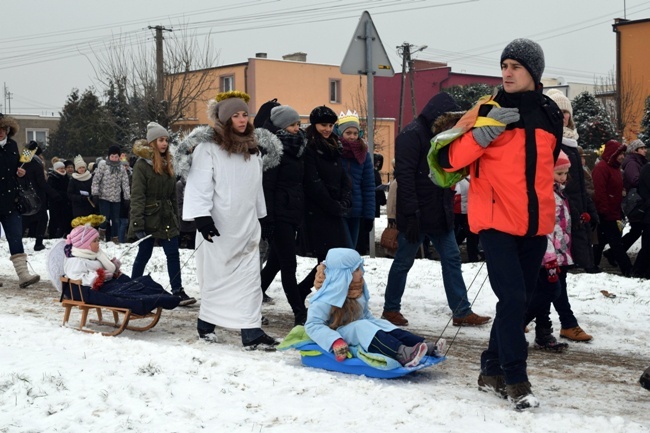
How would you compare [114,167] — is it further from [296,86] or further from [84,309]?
[296,86]

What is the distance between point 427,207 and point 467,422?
3764 mm

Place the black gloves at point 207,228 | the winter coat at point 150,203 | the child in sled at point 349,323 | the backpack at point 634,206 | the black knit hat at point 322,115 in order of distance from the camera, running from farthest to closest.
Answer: the backpack at point 634,206
the winter coat at point 150,203
the black knit hat at point 322,115
the black gloves at point 207,228
the child in sled at point 349,323

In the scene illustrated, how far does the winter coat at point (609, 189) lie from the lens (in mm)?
13914

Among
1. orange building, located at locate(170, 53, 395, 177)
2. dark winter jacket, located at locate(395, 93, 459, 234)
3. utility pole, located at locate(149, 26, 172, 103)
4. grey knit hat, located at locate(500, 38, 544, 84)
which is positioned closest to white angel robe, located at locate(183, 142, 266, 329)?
dark winter jacket, located at locate(395, 93, 459, 234)

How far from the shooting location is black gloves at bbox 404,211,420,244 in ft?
27.8

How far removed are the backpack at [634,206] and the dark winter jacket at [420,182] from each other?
222 inches

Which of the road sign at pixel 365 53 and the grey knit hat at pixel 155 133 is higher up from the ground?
the road sign at pixel 365 53

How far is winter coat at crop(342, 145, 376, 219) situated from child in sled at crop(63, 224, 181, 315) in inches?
98.6

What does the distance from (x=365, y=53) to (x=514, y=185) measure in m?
6.59

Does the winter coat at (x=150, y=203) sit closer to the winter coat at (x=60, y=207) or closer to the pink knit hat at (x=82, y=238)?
the pink knit hat at (x=82, y=238)

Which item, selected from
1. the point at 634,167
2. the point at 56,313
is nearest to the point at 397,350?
→ the point at 56,313

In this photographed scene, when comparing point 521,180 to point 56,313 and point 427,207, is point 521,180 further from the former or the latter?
point 56,313

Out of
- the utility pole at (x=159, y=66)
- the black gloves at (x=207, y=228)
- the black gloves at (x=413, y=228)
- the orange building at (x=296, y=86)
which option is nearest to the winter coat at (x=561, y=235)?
the black gloves at (x=413, y=228)

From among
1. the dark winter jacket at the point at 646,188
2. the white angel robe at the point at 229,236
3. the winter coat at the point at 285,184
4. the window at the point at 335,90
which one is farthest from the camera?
the window at the point at 335,90
